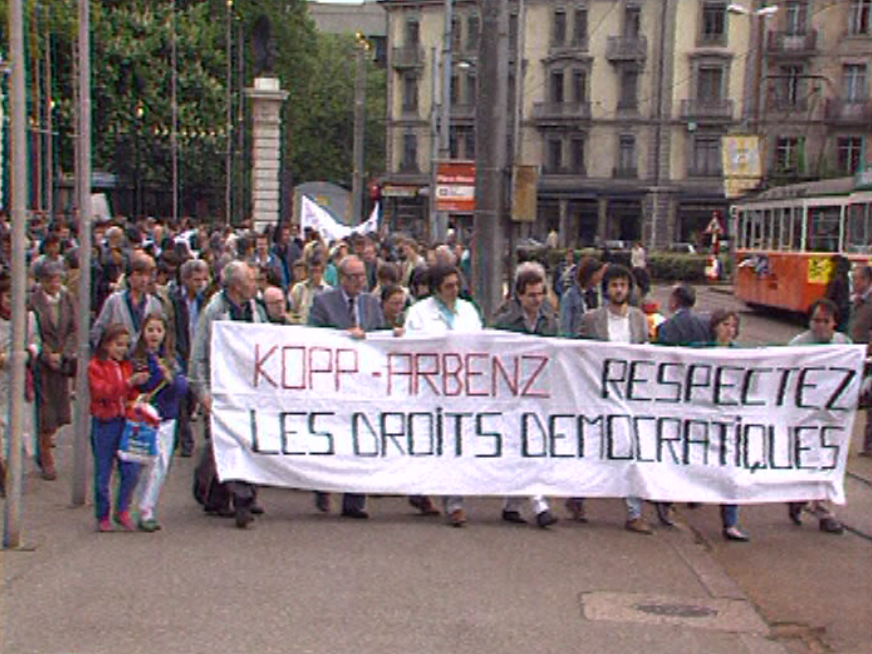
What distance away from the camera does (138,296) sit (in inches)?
392

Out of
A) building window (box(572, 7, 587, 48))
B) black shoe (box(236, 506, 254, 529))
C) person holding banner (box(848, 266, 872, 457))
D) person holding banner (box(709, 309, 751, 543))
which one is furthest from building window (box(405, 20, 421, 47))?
black shoe (box(236, 506, 254, 529))

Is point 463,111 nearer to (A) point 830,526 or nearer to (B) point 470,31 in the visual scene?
(B) point 470,31

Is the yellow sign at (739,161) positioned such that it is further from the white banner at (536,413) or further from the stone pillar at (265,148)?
the white banner at (536,413)

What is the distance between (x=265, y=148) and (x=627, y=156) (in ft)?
116

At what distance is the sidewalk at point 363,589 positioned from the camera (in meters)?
5.98

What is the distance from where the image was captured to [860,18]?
204 ft

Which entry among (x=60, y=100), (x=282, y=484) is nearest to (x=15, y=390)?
(x=282, y=484)

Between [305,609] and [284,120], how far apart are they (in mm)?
50789

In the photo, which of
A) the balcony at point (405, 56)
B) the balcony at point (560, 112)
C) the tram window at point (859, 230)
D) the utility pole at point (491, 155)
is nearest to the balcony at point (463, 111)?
the balcony at point (405, 56)

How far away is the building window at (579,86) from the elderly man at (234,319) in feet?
206

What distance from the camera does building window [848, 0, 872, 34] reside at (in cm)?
6169

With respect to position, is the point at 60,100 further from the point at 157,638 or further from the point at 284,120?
the point at 157,638

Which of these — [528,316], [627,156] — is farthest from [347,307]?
[627,156]

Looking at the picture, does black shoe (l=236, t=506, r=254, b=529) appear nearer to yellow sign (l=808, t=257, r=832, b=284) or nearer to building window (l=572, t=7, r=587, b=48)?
yellow sign (l=808, t=257, r=832, b=284)
